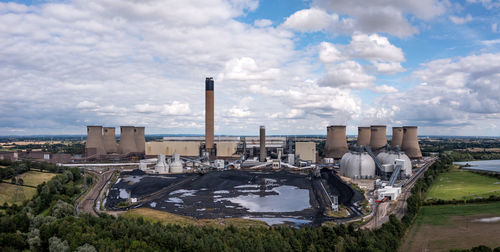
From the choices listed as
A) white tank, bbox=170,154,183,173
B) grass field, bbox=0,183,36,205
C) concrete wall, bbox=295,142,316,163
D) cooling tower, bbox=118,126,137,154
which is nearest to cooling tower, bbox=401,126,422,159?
concrete wall, bbox=295,142,316,163

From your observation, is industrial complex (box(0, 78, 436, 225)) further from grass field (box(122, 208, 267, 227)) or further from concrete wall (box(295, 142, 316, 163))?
grass field (box(122, 208, 267, 227))

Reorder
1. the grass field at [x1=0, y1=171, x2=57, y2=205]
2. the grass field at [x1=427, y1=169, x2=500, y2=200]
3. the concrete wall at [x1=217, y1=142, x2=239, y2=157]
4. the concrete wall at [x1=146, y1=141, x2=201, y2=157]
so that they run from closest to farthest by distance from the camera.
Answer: the grass field at [x1=0, y1=171, x2=57, y2=205]
the grass field at [x1=427, y1=169, x2=500, y2=200]
the concrete wall at [x1=217, y1=142, x2=239, y2=157]
the concrete wall at [x1=146, y1=141, x2=201, y2=157]

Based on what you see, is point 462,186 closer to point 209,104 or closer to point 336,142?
point 336,142

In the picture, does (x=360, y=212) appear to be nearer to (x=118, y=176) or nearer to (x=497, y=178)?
(x=497, y=178)

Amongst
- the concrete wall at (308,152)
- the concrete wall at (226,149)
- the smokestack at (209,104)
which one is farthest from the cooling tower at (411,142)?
the smokestack at (209,104)

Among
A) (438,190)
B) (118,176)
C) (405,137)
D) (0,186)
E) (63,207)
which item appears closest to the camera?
(63,207)

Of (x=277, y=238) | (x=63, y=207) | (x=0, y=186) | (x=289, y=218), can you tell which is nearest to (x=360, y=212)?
(x=289, y=218)
